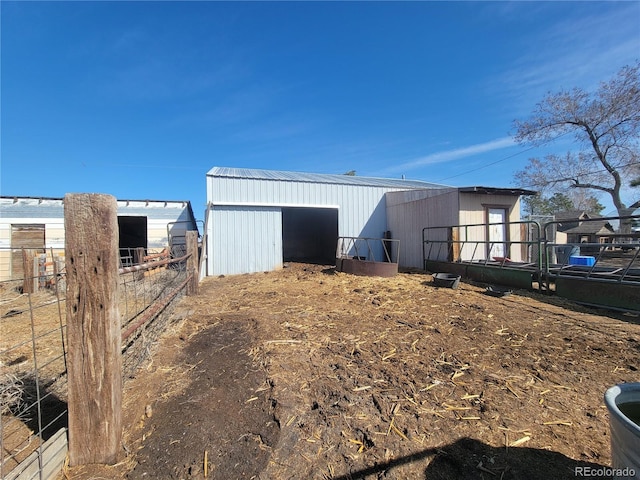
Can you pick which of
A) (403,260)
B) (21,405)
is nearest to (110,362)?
(21,405)

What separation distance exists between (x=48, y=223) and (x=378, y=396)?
16.0m

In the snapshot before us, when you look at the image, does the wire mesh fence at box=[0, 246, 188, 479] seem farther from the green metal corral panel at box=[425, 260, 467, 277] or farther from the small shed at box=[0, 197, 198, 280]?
the green metal corral panel at box=[425, 260, 467, 277]

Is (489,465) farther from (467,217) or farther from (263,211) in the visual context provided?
(263,211)

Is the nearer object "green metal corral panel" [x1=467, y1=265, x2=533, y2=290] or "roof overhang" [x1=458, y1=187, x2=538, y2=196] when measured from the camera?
"green metal corral panel" [x1=467, y1=265, x2=533, y2=290]

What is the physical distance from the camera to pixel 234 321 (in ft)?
Answer: 16.9

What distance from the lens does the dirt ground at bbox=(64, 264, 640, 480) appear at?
76.3 inches

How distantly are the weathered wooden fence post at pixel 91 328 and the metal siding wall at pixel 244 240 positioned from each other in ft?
33.0

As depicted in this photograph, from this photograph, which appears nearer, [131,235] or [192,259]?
[192,259]

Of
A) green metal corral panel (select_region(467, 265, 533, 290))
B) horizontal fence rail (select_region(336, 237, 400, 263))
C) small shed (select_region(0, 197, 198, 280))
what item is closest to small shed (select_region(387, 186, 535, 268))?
green metal corral panel (select_region(467, 265, 533, 290))

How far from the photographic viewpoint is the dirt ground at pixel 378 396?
76.3 inches

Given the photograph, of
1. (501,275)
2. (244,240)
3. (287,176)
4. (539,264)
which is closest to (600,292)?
(539,264)

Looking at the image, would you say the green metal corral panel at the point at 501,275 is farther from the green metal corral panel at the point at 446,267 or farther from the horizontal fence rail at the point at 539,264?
the green metal corral panel at the point at 446,267

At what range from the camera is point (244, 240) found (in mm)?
12273

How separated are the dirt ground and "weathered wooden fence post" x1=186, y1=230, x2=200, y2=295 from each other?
212 centimetres
